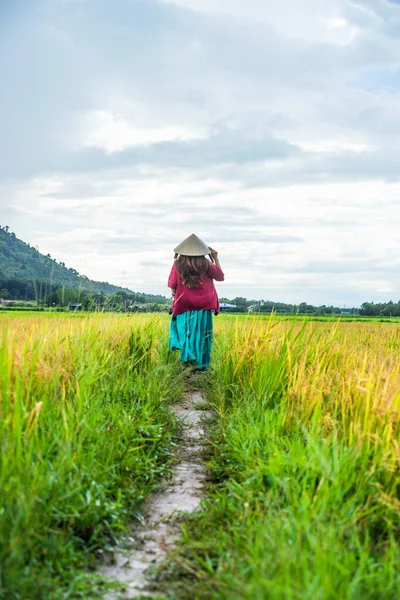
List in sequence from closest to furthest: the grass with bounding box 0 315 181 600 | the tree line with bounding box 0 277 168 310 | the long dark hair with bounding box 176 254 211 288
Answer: the grass with bounding box 0 315 181 600
the tree line with bounding box 0 277 168 310
the long dark hair with bounding box 176 254 211 288

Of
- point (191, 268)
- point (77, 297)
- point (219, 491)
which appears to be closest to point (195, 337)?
point (191, 268)

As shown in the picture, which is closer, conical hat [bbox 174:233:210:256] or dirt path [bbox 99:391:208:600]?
dirt path [bbox 99:391:208:600]

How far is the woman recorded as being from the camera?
804cm

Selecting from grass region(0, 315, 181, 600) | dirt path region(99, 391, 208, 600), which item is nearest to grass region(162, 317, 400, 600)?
dirt path region(99, 391, 208, 600)

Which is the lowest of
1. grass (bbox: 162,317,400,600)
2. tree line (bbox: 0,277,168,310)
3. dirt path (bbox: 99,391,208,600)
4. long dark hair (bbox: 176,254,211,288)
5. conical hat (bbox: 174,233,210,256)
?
dirt path (bbox: 99,391,208,600)

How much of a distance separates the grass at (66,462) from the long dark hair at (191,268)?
2.44 metres

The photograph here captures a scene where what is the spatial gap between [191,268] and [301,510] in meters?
5.35

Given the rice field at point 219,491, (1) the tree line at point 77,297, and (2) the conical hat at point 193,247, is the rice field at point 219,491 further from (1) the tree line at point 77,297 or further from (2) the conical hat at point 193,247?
(2) the conical hat at point 193,247

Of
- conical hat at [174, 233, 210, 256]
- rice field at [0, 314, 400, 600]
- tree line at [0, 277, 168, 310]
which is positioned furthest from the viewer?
conical hat at [174, 233, 210, 256]

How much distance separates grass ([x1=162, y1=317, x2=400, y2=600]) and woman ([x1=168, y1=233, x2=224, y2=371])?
125 inches

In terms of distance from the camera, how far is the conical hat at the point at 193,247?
788 cm

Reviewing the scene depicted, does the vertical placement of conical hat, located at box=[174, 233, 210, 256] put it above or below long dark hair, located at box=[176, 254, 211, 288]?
above

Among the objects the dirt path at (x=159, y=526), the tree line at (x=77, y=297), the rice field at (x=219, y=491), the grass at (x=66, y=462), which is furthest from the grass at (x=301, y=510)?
the tree line at (x=77, y=297)

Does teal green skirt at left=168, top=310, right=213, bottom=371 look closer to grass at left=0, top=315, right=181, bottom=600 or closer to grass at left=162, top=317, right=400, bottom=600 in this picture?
grass at left=0, top=315, right=181, bottom=600
